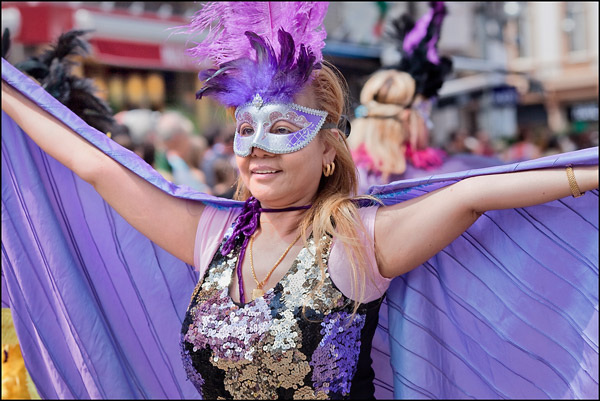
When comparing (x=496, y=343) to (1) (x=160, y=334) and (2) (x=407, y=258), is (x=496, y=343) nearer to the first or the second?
(2) (x=407, y=258)

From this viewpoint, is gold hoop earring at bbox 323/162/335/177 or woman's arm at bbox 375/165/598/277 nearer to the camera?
woman's arm at bbox 375/165/598/277

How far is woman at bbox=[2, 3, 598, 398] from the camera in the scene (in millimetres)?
1782

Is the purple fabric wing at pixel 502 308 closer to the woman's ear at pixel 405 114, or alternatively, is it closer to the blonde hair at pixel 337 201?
the blonde hair at pixel 337 201

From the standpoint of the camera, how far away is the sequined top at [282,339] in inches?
70.3

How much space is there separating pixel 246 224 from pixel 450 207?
594 millimetres

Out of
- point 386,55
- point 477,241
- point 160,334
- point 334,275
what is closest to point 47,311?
point 160,334

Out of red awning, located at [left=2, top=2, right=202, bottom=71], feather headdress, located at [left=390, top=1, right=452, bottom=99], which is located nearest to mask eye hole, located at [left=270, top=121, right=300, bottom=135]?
feather headdress, located at [left=390, top=1, right=452, bottom=99]

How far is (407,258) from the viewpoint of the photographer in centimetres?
179

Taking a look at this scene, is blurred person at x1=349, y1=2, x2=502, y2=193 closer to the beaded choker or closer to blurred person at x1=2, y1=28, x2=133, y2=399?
blurred person at x1=2, y1=28, x2=133, y2=399

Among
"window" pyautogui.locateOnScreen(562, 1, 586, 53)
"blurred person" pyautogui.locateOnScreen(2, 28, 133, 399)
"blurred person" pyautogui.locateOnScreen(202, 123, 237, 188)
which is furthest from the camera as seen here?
"window" pyautogui.locateOnScreen(562, 1, 586, 53)

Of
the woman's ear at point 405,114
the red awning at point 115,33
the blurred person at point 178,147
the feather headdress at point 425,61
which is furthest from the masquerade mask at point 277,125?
the red awning at point 115,33

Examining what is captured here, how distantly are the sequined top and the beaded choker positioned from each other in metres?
0.05

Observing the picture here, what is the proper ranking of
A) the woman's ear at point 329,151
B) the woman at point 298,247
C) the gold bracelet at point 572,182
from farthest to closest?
the woman's ear at point 329,151
the woman at point 298,247
the gold bracelet at point 572,182

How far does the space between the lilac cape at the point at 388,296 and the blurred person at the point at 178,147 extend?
2550mm
